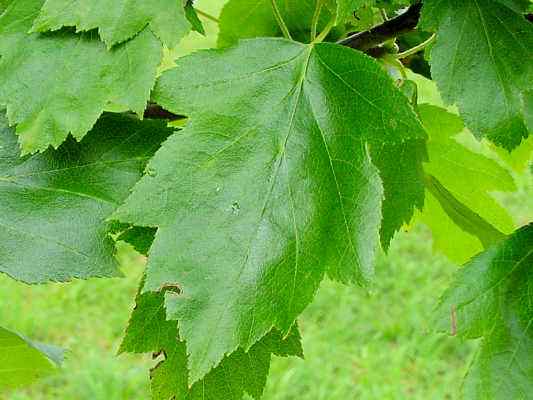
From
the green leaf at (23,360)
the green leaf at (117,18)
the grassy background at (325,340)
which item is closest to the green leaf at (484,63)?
the green leaf at (117,18)

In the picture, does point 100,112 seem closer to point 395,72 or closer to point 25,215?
Result: point 25,215

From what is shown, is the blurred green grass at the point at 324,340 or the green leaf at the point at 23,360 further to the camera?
the blurred green grass at the point at 324,340

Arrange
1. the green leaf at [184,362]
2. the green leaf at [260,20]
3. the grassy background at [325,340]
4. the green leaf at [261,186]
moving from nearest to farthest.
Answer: the green leaf at [261,186] < the green leaf at [184,362] < the green leaf at [260,20] < the grassy background at [325,340]

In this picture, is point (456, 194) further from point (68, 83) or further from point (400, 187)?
point (68, 83)

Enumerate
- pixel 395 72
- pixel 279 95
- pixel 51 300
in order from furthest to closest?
1. pixel 51 300
2. pixel 395 72
3. pixel 279 95

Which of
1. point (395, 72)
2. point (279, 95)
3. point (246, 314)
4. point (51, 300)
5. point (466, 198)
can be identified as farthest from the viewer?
point (51, 300)

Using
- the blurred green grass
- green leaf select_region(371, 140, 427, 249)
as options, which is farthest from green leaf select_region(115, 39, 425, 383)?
the blurred green grass

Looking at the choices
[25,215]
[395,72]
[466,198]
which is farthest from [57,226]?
[466,198]

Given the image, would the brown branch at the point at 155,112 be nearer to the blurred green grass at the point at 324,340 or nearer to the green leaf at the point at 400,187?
the green leaf at the point at 400,187
